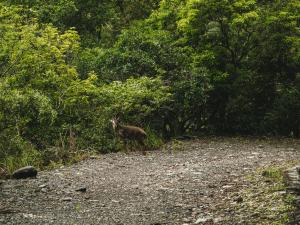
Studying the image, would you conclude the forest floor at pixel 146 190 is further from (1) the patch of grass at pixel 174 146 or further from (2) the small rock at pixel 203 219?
(1) the patch of grass at pixel 174 146

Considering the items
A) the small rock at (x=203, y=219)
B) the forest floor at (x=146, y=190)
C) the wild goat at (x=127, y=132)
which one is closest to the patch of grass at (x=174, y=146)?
the forest floor at (x=146, y=190)

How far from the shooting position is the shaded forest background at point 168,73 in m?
17.7

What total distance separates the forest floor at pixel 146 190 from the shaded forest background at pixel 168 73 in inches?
110

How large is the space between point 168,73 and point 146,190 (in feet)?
37.7

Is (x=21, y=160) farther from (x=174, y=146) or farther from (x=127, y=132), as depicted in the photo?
(x=174, y=146)

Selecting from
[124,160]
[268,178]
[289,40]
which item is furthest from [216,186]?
[289,40]

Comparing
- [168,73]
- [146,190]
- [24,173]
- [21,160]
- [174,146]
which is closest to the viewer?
[146,190]

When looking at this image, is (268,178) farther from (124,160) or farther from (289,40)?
(289,40)

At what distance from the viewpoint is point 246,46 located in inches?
888

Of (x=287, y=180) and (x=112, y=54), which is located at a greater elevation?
(x=112, y=54)

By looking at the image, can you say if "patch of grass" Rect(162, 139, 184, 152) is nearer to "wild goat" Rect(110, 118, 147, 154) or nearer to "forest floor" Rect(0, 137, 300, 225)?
"forest floor" Rect(0, 137, 300, 225)

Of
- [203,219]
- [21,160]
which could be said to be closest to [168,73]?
[21,160]

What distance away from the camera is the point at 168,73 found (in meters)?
21.8

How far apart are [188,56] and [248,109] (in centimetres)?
383
